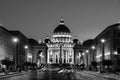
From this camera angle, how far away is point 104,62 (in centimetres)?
7856

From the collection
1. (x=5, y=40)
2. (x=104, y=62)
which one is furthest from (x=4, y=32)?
(x=104, y=62)

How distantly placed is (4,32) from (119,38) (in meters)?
38.2

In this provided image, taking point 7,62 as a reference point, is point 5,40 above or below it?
above

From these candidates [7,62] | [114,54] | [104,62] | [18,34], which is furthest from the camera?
[18,34]

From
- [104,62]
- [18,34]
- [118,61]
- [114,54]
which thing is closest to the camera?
[104,62]

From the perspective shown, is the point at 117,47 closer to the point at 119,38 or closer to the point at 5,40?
the point at 119,38

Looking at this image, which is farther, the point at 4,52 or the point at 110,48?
the point at 110,48

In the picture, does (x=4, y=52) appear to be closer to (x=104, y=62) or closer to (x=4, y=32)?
(x=4, y=32)

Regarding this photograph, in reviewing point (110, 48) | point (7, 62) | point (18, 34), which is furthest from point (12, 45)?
point (7, 62)

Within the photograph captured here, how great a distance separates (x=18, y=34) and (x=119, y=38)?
164ft

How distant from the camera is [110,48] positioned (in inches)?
4407

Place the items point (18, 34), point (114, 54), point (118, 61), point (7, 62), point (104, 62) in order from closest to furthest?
point (7, 62)
point (104, 62)
point (118, 61)
point (114, 54)
point (18, 34)

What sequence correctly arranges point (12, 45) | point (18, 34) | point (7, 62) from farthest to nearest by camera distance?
point (18, 34), point (12, 45), point (7, 62)

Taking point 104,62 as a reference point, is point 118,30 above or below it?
above
